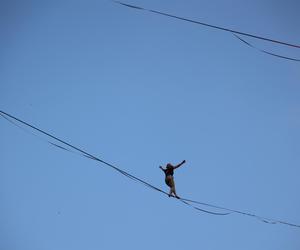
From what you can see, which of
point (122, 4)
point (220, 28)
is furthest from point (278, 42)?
point (122, 4)

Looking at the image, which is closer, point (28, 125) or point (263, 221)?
point (28, 125)

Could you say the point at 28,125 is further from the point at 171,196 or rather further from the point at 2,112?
the point at 171,196

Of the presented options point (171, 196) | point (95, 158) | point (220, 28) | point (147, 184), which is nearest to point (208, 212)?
point (171, 196)

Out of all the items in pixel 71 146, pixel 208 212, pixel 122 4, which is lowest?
pixel 71 146

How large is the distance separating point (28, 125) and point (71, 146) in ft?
3.07

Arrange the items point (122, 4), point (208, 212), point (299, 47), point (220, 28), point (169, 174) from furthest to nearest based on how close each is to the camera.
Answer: point (169, 174), point (208, 212), point (122, 4), point (220, 28), point (299, 47)

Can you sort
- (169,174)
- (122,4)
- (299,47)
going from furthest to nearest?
1. (169,174)
2. (122,4)
3. (299,47)

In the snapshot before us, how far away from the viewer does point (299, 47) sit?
10.4 metres

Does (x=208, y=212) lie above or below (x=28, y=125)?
above

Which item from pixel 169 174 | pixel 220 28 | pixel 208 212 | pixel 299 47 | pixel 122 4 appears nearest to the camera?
pixel 299 47

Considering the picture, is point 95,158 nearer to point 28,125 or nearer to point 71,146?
point 71,146

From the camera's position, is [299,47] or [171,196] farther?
[171,196]

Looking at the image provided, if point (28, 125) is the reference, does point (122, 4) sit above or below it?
above

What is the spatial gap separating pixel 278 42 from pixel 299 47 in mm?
405
